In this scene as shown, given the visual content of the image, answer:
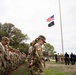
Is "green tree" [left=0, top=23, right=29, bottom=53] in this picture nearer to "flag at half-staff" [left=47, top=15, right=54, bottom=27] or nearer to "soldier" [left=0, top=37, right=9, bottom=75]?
"flag at half-staff" [left=47, top=15, right=54, bottom=27]

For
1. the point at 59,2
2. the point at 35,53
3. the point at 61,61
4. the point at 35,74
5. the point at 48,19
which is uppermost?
the point at 59,2

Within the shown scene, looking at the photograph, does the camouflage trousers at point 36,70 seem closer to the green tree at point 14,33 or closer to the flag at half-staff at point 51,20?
the flag at half-staff at point 51,20

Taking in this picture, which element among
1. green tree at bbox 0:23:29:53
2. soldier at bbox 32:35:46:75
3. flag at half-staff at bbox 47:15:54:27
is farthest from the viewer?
green tree at bbox 0:23:29:53

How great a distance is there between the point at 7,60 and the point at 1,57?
35 centimetres

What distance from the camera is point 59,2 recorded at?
56094mm

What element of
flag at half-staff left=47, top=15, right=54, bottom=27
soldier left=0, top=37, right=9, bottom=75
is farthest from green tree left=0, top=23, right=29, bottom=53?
soldier left=0, top=37, right=9, bottom=75

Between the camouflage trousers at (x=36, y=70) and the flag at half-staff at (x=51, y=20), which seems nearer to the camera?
the camouflage trousers at (x=36, y=70)

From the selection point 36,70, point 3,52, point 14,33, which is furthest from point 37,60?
point 14,33

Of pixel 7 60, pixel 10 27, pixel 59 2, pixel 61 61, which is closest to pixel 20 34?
pixel 10 27

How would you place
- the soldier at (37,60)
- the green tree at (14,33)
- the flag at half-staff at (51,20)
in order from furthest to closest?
the green tree at (14,33)
the flag at half-staff at (51,20)
the soldier at (37,60)

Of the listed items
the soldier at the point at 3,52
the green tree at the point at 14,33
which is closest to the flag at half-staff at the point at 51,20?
the green tree at the point at 14,33

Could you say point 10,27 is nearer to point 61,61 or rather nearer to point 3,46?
point 61,61

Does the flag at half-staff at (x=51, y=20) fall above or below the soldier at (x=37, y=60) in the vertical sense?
above

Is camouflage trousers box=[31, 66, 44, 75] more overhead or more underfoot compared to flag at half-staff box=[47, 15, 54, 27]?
more underfoot
